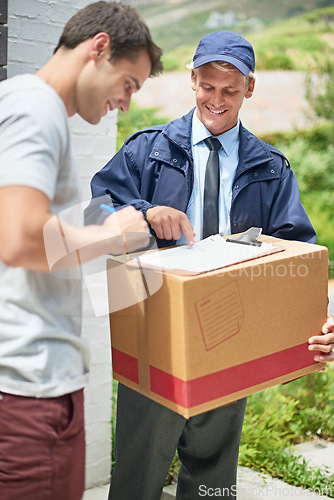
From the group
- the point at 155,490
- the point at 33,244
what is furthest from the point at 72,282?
the point at 155,490

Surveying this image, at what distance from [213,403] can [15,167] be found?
75 centimetres

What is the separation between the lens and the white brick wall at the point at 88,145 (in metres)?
2.12

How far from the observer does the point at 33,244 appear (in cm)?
108

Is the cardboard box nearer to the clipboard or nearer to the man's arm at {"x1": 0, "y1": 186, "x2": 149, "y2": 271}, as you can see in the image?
the clipboard

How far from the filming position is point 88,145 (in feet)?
7.89

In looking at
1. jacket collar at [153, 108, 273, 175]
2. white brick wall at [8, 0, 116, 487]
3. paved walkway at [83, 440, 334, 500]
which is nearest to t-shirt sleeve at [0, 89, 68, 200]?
jacket collar at [153, 108, 273, 175]

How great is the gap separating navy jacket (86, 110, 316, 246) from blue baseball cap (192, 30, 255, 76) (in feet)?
0.74

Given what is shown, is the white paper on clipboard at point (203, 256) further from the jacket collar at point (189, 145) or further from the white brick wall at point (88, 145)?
the white brick wall at point (88, 145)

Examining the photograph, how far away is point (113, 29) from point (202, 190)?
30.6 inches

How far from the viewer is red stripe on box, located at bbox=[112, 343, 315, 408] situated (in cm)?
137

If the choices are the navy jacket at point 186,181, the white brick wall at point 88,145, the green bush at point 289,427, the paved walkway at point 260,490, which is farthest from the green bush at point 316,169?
the navy jacket at point 186,181

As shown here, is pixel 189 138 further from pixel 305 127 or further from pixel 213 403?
pixel 305 127

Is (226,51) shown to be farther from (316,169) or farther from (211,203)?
(316,169)

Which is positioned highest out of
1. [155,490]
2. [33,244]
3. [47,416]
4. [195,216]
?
[33,244]
